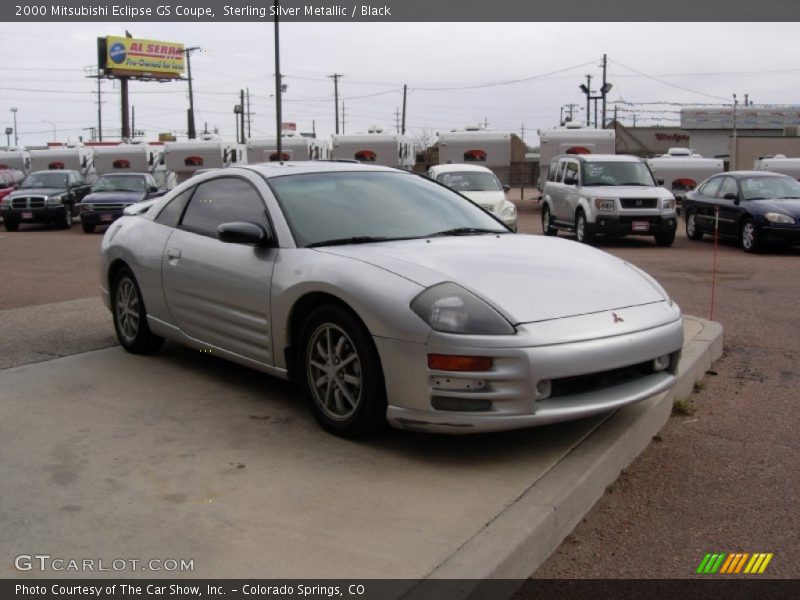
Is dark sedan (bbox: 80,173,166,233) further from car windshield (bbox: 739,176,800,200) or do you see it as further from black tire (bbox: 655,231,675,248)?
car windshield (bbox: 739,176,800,200)

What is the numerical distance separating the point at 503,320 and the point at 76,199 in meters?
24.0

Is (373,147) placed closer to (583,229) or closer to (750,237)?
(583,229)

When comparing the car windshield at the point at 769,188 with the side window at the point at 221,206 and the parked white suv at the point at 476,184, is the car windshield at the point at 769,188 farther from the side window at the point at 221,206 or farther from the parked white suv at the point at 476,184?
the side window at the point at 221,206

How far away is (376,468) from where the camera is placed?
4.13m

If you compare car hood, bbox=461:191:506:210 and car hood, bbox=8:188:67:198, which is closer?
car hood, bbox=461:191:506:210

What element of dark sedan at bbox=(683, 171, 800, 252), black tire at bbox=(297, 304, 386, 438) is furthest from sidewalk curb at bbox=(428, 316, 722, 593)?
dark sedan at bbox=(683, 171, 800, 252)

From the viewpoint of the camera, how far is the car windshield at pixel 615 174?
60.5ft

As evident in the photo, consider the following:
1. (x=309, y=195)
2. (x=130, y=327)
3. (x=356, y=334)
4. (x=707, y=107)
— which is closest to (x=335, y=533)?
(x=356, y=334)

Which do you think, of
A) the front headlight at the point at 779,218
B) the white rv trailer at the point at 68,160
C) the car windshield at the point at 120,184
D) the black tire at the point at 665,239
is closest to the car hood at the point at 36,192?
the car windshield at the point at 120,184

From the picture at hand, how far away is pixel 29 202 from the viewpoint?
23.9 meters

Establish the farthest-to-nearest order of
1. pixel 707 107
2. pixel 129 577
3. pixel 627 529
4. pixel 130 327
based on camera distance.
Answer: pixel 707 107 < pixel 130 327 < pixel 627 529 < pixel 129 577

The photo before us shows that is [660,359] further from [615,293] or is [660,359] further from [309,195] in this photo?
[309,195]

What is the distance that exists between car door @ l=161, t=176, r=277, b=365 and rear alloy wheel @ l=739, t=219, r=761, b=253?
41.1 ft

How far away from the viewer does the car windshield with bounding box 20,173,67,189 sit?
83.3ft
